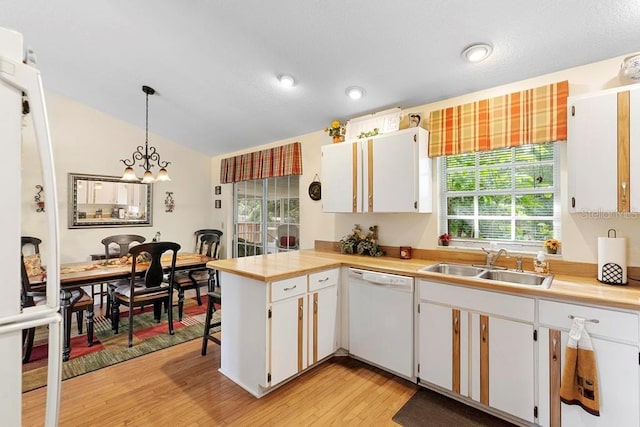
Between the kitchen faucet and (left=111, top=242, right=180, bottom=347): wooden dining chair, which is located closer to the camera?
the kitchen faucet

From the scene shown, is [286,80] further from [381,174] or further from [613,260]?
[613,260]

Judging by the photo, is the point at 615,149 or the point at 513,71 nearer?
the point at 615,149

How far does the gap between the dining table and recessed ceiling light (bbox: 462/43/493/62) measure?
339 centimetres

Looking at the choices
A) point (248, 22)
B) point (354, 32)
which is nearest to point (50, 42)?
point (248, 22)

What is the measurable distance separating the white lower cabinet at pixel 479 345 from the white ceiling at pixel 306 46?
166cm

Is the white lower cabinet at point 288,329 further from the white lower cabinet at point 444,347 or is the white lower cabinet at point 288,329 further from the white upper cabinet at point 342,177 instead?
the white upper cabinet at point 342,177

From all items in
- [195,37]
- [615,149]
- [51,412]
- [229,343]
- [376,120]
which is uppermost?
[195,37]

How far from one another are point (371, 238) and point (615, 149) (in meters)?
1.96

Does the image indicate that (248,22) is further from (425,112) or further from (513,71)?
(513,71)

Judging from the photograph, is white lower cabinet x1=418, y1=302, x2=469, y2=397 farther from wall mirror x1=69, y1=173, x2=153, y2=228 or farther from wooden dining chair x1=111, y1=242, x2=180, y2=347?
wall mirror x1=69, y1=173, x2=153, y2=228

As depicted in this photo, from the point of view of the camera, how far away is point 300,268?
2416 millimetres

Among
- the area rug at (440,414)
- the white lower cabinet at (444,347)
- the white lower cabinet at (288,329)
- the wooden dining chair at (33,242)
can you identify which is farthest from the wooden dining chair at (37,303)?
the white lower cabinet at (444,347)

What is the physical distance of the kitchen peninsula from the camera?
1611 mm

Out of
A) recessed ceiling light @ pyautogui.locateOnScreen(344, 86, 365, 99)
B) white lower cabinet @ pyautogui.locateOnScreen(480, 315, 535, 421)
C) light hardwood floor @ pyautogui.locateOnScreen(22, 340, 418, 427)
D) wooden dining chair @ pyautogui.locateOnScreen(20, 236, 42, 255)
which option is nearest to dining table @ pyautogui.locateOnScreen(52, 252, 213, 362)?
light hardwood floor @ pyautogui.locateOnScreen(22, 340, 418, 427)
